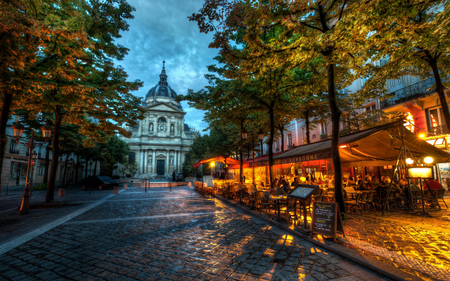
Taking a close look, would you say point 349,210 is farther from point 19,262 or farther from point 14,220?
point 14,220

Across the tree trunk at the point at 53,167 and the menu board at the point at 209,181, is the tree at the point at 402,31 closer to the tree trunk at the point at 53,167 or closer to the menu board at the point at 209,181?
the menu board at the point at 209,181

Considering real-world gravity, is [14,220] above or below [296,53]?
below

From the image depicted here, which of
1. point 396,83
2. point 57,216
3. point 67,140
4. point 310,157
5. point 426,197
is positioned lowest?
point 57,216

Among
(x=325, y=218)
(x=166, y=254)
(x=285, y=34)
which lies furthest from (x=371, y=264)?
(x=285, y=34)

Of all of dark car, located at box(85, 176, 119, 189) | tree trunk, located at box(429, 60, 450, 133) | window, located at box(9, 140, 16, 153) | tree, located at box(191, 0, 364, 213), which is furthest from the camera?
window, located at box(9, 140, 16, 153)

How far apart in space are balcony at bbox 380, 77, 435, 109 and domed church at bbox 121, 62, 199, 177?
4395cm

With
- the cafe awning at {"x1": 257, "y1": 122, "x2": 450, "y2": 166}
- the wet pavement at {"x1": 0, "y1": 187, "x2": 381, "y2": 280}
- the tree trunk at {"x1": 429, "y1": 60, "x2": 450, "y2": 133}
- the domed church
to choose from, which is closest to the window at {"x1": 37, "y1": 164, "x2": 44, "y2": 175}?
the domed church

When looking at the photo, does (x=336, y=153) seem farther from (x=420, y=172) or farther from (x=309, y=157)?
(x=420, y=172)

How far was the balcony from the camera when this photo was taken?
43.5 feet

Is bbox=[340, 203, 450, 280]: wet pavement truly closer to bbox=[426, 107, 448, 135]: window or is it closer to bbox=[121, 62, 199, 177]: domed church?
bbox=[426, 107, 448, 135]: window

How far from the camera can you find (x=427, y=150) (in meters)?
8.80

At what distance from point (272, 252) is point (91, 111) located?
38.4 ft

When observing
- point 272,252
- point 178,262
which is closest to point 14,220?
point 178,262

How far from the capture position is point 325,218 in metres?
4.96
